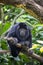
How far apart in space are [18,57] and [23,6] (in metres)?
1.18

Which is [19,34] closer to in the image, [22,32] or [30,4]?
[22,32]

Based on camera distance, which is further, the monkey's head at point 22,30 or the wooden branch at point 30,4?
the monkey's head at point 22,30

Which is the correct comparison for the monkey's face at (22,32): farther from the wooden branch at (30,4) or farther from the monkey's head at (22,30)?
the wooden branch at (30,4)

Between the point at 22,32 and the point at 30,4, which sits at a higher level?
the point at 30,4

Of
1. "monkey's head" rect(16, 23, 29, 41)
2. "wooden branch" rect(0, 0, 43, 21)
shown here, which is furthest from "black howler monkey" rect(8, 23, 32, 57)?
"wooden branch" rect(0, 0, 43, 21)

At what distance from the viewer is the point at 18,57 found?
10.9 ft

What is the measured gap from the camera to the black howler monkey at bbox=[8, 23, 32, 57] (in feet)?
9.42

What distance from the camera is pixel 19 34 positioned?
2936mm

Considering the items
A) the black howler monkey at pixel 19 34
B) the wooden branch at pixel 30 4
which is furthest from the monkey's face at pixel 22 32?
the wooden branch at pixel 30 4

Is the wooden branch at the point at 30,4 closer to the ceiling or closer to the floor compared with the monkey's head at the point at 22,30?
closer to the ceiling

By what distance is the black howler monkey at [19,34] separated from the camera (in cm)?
287

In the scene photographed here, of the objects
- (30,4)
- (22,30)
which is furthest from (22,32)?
(30,4)

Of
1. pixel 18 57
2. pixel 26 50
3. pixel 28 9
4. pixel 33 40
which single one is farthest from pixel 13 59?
pixel 28 9

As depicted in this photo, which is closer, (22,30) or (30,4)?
(30,4)
